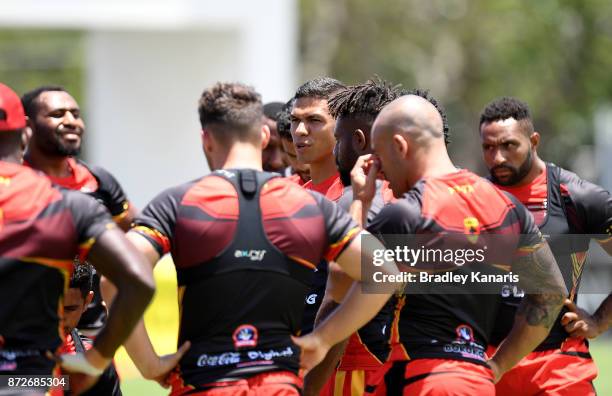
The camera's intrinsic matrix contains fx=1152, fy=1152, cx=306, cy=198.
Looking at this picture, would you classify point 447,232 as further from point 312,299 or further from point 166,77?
point 166,77

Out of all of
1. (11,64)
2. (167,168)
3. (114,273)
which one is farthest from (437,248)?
(11,64)

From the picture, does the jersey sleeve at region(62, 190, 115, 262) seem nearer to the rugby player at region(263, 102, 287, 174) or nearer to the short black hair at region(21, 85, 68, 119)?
the short black hair at region(21, 85, 68, 119)

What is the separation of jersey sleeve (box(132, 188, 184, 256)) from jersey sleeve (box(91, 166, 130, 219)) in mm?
3959

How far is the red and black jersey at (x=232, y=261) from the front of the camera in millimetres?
5742

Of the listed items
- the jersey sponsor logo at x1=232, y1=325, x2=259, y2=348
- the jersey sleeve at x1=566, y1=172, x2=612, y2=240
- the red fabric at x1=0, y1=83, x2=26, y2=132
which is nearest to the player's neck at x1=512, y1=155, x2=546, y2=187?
the jersey sleeve at x1=566, y1=172, x2=612, y2=240

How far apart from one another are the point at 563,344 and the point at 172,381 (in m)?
3.20

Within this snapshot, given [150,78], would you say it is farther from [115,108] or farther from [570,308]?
[570,308]

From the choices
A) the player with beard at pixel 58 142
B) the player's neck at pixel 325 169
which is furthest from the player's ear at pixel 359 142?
the player with beard at pixel 58 142

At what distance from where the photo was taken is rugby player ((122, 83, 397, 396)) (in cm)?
574

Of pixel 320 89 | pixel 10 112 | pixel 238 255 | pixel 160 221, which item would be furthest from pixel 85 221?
pixel 320 89

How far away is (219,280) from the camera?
574cm

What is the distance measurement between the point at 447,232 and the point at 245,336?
3.99ft

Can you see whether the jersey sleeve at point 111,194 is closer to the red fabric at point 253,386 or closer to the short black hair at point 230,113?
the short black hair at point 230,113

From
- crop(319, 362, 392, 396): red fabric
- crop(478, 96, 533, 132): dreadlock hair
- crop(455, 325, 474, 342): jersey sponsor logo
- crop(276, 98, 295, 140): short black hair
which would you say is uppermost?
crop(276, 98, 295, 140): short black hair
